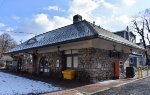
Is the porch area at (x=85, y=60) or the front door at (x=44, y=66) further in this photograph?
the front door at (x=44, y=66)

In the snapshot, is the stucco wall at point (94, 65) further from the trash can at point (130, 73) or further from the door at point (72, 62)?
the trash can at point (130, 73)

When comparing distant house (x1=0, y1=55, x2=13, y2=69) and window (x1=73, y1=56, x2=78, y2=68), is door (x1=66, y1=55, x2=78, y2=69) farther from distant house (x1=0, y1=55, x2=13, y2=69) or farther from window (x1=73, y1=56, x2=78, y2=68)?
distant house (x1=0, y1=55, x2=13, y2=69)

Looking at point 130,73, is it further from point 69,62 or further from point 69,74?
point 69,74

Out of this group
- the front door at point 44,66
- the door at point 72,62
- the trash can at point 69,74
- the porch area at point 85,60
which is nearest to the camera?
the porch area at point 85,60

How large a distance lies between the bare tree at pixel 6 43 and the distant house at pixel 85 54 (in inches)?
1727

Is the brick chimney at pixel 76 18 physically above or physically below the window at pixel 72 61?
above

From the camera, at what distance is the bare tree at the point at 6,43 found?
6328 centimetres

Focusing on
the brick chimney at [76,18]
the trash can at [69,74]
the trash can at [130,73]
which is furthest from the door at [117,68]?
the brick chimney at [76,18]

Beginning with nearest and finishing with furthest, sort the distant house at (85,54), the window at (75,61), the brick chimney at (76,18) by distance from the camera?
1. the distant house at (85,54)
2. the window at (75,61)
3. the brick chimney at (76,18)

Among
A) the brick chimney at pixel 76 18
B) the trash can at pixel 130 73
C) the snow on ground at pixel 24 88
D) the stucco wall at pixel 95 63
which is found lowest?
the snow on ground at pixel 24 88

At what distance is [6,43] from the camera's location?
64.4 metres

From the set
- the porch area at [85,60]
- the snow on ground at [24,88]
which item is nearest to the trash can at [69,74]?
the porch area at [85,60]

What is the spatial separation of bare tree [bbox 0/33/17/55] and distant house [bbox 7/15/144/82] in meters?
43.9

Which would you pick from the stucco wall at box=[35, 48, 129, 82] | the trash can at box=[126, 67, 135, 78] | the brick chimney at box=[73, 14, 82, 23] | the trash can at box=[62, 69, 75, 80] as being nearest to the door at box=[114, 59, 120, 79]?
the stucco wall at box=[35, 48, 129, 82]
